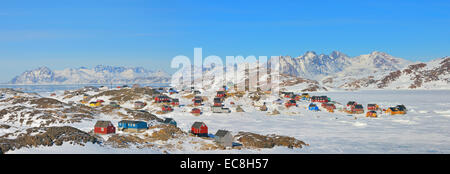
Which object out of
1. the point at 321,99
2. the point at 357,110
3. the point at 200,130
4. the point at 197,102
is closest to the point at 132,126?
the point at 200,130

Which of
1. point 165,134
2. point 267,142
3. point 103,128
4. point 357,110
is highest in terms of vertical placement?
point 103,128

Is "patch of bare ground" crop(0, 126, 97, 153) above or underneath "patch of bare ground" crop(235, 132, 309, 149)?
above

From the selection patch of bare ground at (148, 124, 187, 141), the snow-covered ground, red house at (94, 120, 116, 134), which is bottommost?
the snow-covered ground

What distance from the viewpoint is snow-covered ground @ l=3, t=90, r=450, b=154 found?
41188mm

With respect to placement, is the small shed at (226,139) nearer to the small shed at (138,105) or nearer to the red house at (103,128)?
the red house at (103,128)

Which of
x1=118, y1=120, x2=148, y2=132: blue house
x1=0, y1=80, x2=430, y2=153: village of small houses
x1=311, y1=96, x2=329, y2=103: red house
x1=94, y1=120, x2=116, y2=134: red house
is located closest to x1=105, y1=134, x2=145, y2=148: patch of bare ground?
x1=0, y1=80, x2=430, y2=153: village of small houses

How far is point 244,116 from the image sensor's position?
80.9 metres

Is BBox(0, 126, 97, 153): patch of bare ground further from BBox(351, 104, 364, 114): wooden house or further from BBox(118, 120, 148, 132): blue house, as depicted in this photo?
BBox(351, 104, 364, 114): wooden house

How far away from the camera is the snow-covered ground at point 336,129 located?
41.2 meters

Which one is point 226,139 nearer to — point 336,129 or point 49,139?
point 49,139

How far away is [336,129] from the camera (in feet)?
196

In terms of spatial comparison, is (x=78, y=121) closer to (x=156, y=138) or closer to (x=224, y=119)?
(x=156, y=138)

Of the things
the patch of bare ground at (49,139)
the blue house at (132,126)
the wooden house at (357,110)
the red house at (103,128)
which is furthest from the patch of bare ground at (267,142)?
the wooden house at (357,110)
